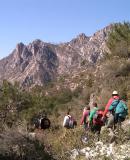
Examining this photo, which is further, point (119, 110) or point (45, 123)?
point (45, 123)

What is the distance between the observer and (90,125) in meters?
14.7

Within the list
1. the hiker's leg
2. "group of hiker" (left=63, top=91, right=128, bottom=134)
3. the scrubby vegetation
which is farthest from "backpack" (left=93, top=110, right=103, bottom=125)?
the hiker's leg

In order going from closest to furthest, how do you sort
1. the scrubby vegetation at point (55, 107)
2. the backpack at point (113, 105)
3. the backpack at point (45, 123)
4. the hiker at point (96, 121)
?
the scrubby vegetation at point (55, 107)
the backpack at point (113, 105)
the hiker at point (96, 121)
the backpack at point (45, 123)

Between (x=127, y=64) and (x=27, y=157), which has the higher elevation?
(x=127, y=64)

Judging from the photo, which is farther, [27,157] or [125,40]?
[125,40]

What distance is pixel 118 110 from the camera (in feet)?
44.5

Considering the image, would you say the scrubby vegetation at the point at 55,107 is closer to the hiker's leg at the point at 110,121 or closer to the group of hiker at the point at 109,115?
the group of hiker at the point at 109,115

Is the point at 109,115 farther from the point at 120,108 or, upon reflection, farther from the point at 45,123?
the point at 45,123

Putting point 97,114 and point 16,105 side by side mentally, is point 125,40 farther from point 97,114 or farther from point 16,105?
point 97,114

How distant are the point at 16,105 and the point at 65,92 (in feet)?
60.8

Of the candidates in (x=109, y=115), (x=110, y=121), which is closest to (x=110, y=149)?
(x=110, y=121)

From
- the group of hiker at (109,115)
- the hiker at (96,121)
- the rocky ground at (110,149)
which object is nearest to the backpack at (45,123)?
the group of hiker at (109,115)

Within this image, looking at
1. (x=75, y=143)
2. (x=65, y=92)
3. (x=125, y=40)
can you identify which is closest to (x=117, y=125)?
(x=75, y=143)

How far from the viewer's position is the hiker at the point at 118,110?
13539mm
